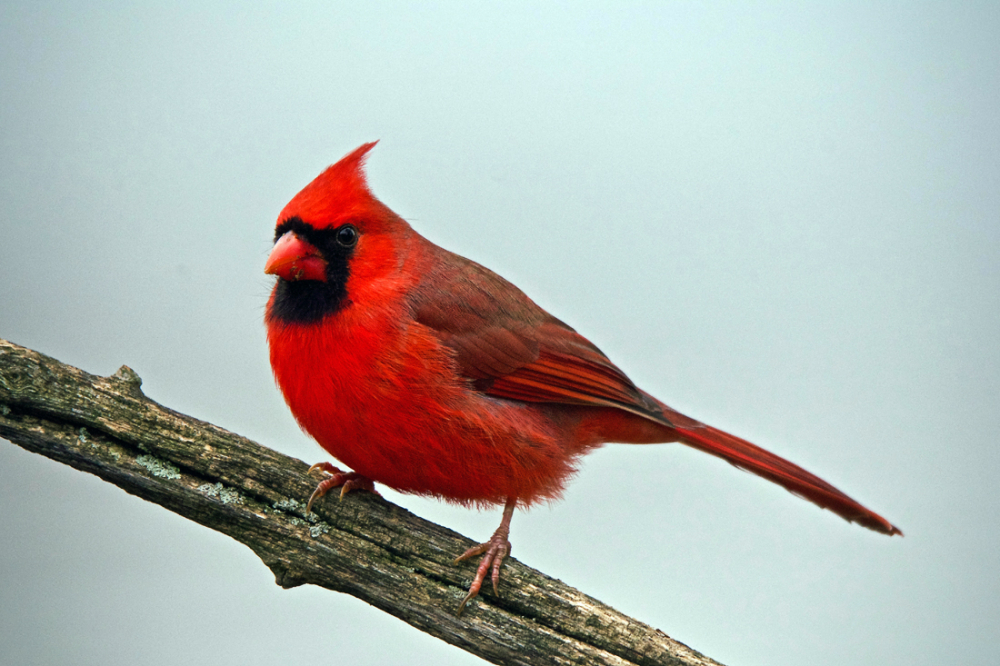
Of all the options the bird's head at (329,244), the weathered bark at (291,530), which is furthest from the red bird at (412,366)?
the weathered bark at (291,530)

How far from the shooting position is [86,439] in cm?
270

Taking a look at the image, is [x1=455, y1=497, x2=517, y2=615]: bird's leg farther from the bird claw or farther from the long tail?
the long tail

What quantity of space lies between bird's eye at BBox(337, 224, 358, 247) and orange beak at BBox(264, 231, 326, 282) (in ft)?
0.28

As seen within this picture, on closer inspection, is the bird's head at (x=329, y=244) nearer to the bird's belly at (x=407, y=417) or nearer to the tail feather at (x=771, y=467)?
the bird's belly at (x=407, y=417)

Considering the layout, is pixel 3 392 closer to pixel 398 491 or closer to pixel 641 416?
pixel 398 491

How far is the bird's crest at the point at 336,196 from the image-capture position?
2.74 metres

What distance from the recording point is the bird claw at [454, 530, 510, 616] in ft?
8.99

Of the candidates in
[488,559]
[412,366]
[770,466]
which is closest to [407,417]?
[412,366]

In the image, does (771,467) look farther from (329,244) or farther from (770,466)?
(329,244)

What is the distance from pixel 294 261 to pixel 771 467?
184cm

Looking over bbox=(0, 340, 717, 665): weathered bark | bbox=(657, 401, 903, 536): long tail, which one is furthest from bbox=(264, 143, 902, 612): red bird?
bbox=(657, 401, 903, 536): long tail

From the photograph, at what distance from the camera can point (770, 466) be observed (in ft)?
10.9

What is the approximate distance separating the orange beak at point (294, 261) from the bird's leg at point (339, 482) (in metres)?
0.61

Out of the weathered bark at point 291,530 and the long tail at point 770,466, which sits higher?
the long tail at point 770,466
